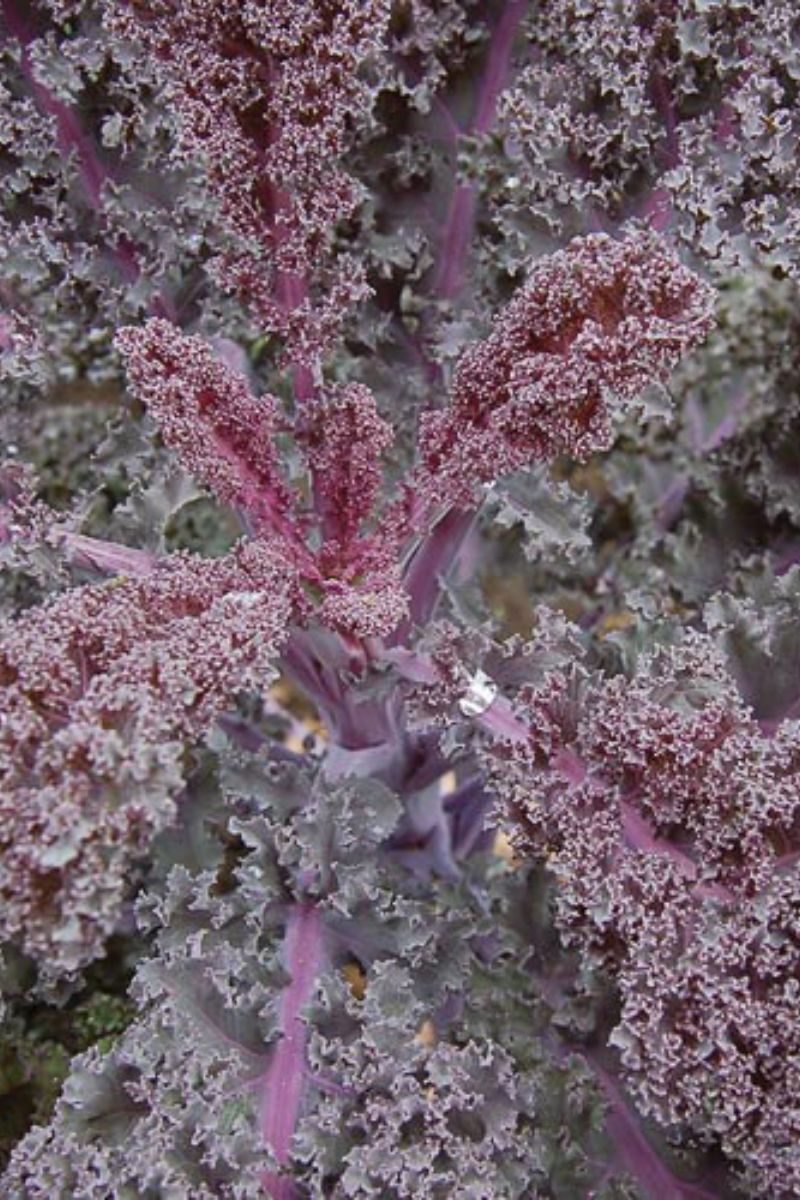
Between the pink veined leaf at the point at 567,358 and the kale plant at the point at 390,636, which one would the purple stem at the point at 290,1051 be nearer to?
the kale plant at the point at 390,636

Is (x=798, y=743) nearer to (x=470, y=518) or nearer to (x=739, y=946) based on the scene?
(x=739, y=946)

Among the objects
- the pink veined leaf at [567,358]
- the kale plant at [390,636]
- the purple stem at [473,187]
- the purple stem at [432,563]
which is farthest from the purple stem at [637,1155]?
the purple stem at [473,187]

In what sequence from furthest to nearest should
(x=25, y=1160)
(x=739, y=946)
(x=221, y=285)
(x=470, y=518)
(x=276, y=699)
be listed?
(x=276, y=699) → (x=470, y=518) → (x=221, y=285) → (x=25, y=1160) → (x=739, y=946)

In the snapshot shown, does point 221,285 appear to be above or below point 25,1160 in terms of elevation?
above

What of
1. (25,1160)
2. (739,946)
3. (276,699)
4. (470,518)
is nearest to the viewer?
(739,946)

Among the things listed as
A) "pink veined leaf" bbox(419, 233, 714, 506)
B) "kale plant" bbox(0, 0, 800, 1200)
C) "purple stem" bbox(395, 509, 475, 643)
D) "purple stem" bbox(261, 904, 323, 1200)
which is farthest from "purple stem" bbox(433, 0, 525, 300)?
"purple stem" bbox(261, 904, 323, 1200)

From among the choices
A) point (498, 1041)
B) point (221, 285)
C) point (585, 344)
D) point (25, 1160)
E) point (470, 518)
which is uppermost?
point (585, 344)

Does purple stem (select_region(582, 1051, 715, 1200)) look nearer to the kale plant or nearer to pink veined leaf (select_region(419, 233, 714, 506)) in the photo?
the kale plant

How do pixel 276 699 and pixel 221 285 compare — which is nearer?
pixel 221 285

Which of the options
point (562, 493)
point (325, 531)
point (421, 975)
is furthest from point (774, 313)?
point (421, 975)
